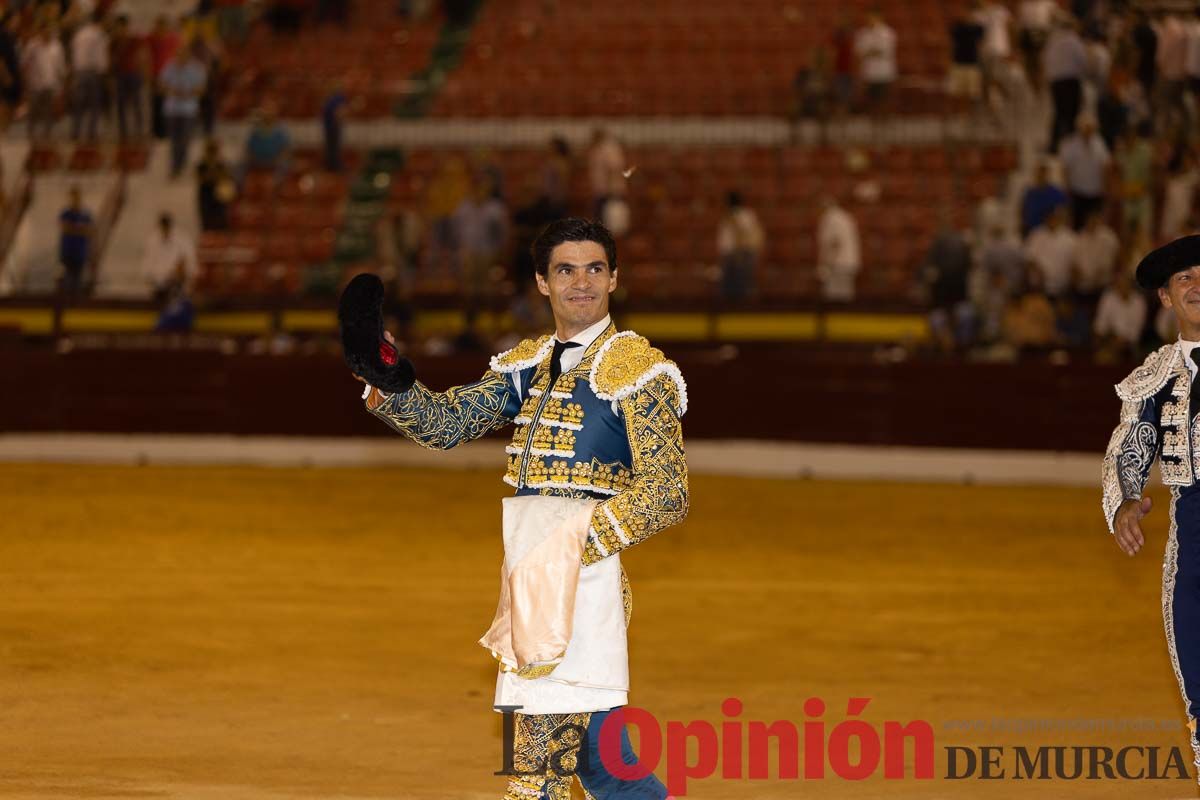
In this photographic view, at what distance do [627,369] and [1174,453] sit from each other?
1.67 meters

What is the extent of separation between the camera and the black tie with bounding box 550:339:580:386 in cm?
461

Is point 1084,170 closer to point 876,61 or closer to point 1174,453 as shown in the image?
point 876,61

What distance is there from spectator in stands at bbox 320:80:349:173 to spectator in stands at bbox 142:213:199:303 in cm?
302

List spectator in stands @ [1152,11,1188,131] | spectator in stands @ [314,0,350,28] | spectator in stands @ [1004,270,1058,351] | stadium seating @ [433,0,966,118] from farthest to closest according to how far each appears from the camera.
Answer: spectator in stands @ [314,0,350,28], stadium seating @ [433,0,966,118], spectator in stands @ [1152,11,1188,131], spectator in stands @ [1004,270,1058,351]

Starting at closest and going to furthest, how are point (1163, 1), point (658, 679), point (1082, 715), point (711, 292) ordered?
point (1082, 715)
point (658, 679)
point (711, 292)
point (1163, 1)

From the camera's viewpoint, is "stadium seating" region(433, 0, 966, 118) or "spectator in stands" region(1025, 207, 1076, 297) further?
"stadium seating" region(433, 0, 966, 118)

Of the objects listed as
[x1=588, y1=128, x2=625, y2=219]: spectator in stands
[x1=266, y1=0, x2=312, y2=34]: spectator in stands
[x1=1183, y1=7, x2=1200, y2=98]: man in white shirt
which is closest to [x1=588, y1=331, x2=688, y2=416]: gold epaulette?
[x1=588, y1=128, x2=625, y2=219]: spectator in stands

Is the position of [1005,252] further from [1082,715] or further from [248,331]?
[1082,715]

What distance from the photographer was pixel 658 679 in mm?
8078

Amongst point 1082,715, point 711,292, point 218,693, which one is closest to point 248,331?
point 711,292

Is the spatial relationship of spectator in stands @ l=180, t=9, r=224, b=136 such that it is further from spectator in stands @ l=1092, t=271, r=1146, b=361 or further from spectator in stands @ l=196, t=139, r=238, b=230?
spectator in stands @ l=1092, t=271, r=1146, b=361

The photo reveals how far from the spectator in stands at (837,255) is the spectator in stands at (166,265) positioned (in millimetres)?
5966

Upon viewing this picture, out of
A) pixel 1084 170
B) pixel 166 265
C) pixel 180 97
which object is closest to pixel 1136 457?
pixel 1084 170

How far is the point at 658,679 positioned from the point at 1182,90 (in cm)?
1215
